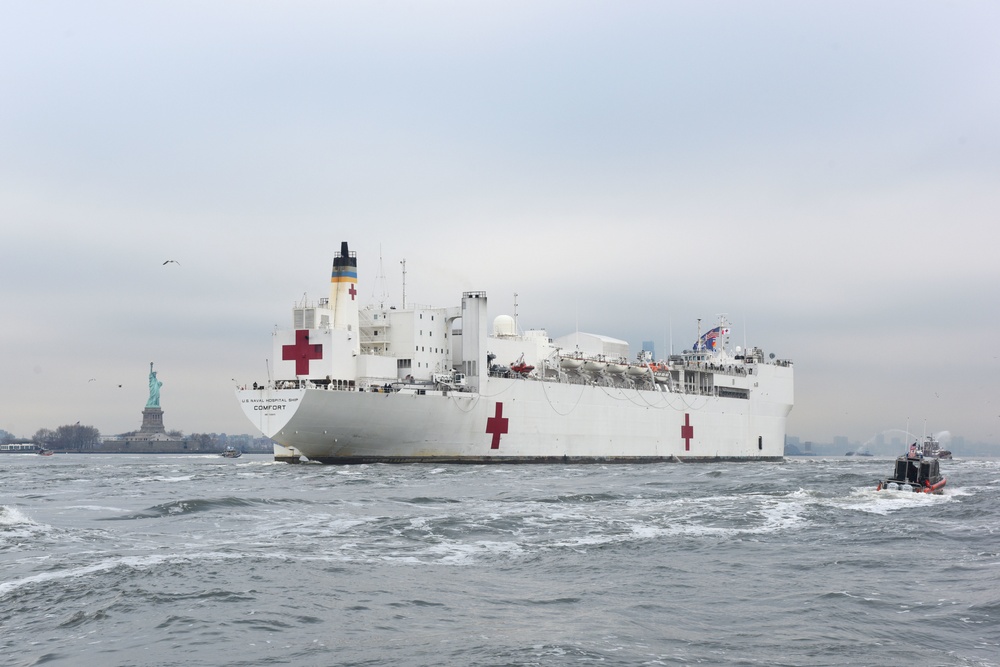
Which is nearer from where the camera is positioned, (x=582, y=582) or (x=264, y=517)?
(x=582, y=582)

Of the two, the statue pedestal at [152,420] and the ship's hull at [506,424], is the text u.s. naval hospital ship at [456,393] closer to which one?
the ship's hull at [506,424]

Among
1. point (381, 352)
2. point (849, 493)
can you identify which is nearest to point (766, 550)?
point (849, 493)

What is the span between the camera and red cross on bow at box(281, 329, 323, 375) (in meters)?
28.3

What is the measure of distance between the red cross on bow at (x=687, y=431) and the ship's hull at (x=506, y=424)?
4 centimetres

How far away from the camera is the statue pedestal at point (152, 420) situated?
94.7 m

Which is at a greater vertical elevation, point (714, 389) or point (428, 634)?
point (714, 389)

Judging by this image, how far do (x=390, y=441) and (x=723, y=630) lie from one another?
21.2m

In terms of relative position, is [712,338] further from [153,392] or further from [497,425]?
[153,392]

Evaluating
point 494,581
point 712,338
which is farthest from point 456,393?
point 494,581

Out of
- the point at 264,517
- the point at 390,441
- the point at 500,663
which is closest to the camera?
the point at 500,663

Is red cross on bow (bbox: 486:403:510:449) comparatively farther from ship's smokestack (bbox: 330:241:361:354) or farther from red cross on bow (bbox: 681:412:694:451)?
red cross on bow (bbox: 681:412:694:451)

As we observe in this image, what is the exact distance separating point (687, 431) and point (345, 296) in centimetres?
1765

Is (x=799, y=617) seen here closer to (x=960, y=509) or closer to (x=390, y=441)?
(x=960, y=509)

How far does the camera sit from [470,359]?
30797 mm
